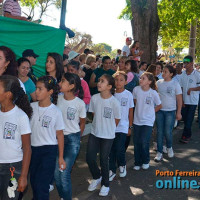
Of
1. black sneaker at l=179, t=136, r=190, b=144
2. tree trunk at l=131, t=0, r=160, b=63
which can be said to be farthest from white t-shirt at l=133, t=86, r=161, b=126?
tree trunk at l=131, t=0, r=160, b=63

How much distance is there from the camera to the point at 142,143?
18.4ft

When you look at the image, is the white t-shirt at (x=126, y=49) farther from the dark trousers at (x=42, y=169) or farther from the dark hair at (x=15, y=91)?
the dark hair at (x=15, y=91)

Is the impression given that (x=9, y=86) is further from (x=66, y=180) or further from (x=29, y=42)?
(x=29, y=42)

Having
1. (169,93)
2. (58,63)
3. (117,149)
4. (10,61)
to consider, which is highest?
(58,63)

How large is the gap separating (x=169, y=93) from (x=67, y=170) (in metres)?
3.37

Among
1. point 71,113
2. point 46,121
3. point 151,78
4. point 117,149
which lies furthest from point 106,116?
point 151,78

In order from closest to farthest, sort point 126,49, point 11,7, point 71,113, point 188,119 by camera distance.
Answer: point 71,113, point 11,7, point 188,119, point 126,49

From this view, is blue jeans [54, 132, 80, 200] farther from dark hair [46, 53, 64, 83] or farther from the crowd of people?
dark hair [46, 53, 64, 83]

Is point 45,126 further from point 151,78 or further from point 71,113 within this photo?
point 151,78

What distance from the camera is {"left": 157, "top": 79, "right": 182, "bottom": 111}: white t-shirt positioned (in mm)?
6406

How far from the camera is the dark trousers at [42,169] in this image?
343cm

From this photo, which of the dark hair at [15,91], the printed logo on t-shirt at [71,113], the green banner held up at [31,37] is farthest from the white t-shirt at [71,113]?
the green banner held up at [31,37]

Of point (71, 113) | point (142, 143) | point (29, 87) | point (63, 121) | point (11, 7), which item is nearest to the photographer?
point (63, 121)

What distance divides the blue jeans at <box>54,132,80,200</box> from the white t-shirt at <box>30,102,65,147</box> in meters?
0.48
